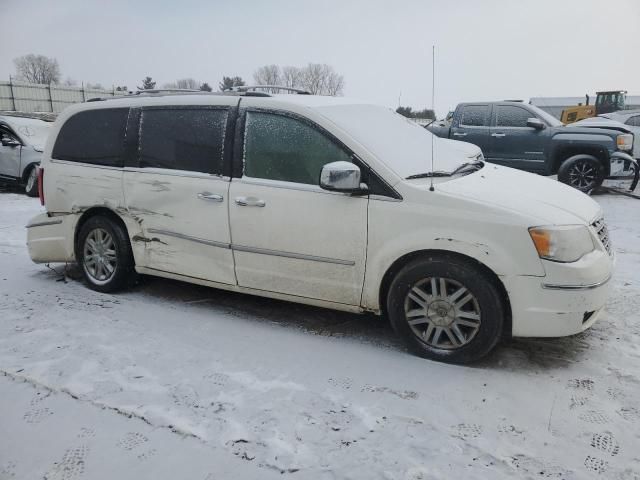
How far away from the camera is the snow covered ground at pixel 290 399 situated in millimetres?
2449

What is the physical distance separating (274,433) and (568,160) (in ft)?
29.2

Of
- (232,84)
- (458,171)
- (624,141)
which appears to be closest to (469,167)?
(458,171)

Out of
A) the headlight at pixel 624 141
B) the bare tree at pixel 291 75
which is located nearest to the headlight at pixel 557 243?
the headlight at pixel 624 141

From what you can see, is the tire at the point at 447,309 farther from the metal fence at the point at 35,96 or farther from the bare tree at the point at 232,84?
the metal fence at the point at 35,96

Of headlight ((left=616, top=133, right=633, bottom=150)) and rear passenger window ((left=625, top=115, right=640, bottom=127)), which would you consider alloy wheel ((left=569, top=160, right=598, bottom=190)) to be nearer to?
headlight ((left=616, top=133, right=633, bottom=150))

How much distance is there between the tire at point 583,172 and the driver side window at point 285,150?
7.59 meters

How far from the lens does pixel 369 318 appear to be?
4211mm

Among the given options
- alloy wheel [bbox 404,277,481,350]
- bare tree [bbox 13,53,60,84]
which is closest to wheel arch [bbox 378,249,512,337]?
alloy wheel [bbox 404,277,481,350]

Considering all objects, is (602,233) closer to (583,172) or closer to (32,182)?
(583,172)

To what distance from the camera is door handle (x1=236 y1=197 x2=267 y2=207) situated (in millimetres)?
3762

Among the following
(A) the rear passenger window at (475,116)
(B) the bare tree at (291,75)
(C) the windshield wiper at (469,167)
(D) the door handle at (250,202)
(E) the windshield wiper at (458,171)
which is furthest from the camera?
(B) the bare tree at (291,75)

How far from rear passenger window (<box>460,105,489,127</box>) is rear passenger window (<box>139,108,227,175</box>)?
25.4 feet

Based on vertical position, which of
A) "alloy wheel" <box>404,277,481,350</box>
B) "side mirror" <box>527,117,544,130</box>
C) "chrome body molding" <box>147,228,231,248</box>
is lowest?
"alloy wheel" <box>404,277,481,350</box>

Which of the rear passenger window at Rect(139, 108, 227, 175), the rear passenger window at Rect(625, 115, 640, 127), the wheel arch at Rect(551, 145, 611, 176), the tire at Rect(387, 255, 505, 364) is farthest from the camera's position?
the rear passenger window at Rect(625, 115, 640, 127)
